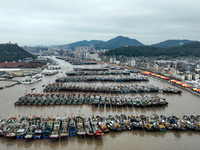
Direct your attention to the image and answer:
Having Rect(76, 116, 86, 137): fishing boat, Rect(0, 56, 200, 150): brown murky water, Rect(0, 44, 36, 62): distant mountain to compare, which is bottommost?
Rect(0, 56, 200, 150): brown murky water

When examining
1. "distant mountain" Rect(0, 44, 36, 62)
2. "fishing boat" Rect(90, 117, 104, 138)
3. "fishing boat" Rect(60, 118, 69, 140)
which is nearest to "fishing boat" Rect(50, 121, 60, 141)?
"fishing boat" Rect(60, 118, 69, 140)

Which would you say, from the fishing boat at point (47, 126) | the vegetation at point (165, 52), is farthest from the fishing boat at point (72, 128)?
the vegetation at point (165, 52)

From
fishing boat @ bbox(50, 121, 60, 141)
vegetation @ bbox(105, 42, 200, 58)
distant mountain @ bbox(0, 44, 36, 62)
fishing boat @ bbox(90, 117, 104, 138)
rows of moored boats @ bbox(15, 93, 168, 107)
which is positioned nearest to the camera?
fishing boat @ bbox(50, 121, 60, 141)

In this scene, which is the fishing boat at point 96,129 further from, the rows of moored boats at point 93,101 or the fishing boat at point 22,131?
the fishing boat at point 22,131

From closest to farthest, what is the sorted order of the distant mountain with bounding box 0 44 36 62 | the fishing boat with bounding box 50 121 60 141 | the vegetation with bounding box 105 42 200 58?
the fishing boat with bounding box 50 121 60 141
the distant mountain with bounding box 0 44 36 62
the vegetation with bounding box 105 42 200 58

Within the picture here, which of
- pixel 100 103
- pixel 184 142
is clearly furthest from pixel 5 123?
pixel 184 142

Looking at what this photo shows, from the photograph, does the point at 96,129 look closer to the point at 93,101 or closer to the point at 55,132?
the point at 55,132

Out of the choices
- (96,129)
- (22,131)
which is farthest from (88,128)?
(22,131)

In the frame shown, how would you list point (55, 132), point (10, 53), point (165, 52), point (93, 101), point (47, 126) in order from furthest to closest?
point (165, 52), point (10, 53), point (93, 101), point (47, 126), point (55, 132)

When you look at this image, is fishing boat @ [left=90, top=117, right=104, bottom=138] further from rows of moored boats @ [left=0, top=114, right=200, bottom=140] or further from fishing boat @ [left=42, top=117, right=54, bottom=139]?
fishing boat @ [left=42, top=117, right=54, bottom=139]
